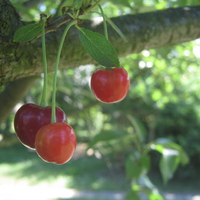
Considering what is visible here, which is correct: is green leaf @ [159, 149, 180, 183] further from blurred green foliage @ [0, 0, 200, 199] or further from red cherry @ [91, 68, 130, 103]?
red cherry @ [91, 68, 130, 103]

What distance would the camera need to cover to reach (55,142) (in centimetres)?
66

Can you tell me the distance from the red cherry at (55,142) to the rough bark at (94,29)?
27 centimetres

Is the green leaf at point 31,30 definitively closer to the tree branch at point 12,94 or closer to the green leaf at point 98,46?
the green leaf at point 98,46

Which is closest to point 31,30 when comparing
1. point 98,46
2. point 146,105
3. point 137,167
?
point 98,46

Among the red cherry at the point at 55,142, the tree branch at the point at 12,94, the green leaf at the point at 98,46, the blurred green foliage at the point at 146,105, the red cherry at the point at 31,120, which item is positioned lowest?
the red cherry at the point at 55,142

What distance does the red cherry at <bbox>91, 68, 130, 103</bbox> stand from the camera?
0.89 metres

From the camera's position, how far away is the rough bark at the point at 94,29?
82 centimetres

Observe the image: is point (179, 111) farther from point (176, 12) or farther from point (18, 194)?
point (176, 12)

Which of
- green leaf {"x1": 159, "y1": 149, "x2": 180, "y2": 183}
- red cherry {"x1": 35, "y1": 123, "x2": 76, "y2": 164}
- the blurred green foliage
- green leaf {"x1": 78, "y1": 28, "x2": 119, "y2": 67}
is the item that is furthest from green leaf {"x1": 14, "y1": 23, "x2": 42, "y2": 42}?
green leaf {"x1": 159, "y1": 149, "x2": 180, "y2": 183}

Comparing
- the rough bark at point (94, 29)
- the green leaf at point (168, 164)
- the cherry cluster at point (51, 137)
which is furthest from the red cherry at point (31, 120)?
the green leaf at point (168, 164)

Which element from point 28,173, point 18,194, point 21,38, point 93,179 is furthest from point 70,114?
point 28,173

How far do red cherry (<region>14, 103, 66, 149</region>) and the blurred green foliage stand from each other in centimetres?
50

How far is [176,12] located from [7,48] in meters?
0.73

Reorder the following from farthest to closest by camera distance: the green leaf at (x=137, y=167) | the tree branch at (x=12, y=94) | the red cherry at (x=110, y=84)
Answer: the green leaf at (x=137, y=167) < the tree branch at (x=12, y=94) < the red cherry at (x=110, y=84)
